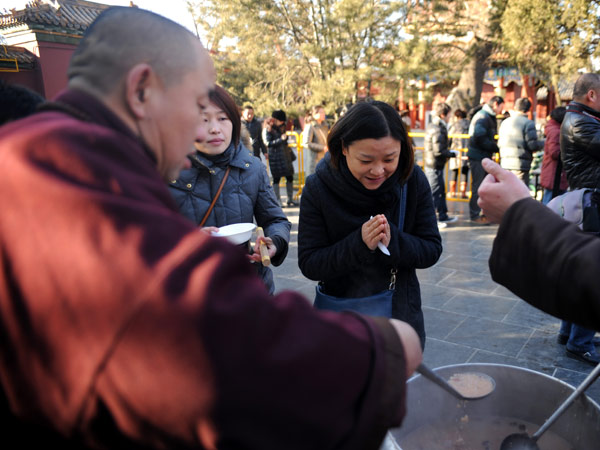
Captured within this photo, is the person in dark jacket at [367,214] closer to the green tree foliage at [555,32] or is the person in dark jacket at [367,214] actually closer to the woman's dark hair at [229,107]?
the woman's dark hair at [229,107]

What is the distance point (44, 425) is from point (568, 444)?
67.9 inches

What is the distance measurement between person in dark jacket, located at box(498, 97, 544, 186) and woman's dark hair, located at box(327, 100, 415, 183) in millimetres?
5243

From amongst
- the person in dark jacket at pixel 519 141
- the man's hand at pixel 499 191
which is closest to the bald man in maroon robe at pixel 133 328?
the man's hand at pixel 499 191

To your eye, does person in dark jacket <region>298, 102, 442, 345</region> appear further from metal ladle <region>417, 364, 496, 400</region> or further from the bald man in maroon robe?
the bald man in maroon robe

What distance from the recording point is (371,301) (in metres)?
1.95

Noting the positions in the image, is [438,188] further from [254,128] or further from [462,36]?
[462,36]

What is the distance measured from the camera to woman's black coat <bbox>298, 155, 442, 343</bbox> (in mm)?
2043

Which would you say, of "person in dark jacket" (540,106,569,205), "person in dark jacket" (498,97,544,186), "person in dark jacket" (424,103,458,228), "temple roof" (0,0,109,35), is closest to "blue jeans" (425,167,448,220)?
"person in dark jacket" (424,103,458,228)

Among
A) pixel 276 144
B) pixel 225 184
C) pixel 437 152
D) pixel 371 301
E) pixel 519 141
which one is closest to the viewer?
pixel 371 301

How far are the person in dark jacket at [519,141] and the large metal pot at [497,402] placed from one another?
5493 mm

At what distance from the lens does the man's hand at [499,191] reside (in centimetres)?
135

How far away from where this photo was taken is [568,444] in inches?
66.1

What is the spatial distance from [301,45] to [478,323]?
12106 mm

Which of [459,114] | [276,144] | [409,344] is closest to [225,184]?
[409,344]
